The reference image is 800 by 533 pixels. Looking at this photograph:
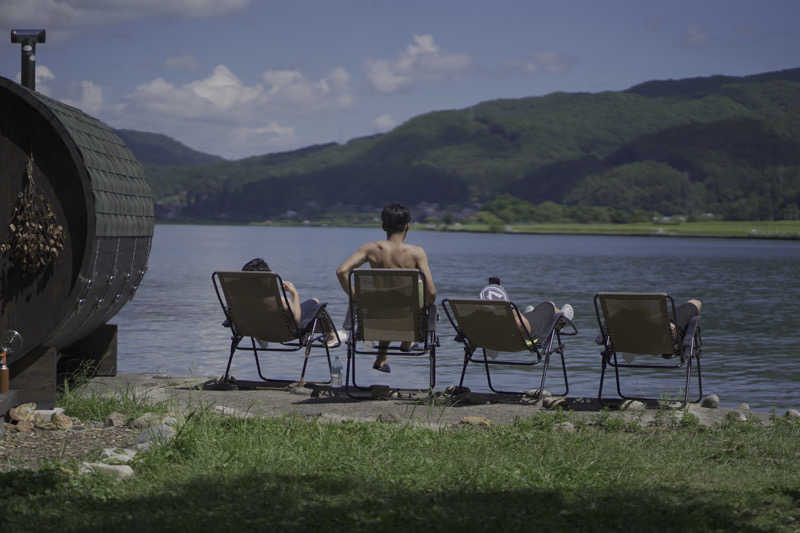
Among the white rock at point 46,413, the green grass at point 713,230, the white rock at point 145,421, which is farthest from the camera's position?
the green grass at point 713,230

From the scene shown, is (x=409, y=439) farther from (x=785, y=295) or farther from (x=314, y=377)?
(x=785, y=295)

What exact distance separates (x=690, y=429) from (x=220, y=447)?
2.72m

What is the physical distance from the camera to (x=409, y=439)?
5.20 metres

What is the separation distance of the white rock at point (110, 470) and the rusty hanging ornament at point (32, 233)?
221 cm

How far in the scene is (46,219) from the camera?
623 cm

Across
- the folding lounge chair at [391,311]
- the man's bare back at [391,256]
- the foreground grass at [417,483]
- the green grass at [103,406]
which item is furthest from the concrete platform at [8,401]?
the man's bare back at [391,256]

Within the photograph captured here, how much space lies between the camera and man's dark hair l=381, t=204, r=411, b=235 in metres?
7.86

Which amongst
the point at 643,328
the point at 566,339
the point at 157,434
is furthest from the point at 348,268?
the point at 566,339

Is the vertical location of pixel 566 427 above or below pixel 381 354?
below

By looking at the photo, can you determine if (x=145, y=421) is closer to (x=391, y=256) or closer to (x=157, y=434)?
(x=157, y=434)

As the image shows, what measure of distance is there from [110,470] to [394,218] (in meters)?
3.92

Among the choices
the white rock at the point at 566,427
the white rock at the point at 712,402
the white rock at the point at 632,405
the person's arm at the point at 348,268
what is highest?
the person's arm at the point at 348,268

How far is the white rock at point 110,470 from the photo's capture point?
432cm

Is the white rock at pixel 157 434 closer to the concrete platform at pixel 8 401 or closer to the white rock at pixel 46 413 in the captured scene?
the white rock at pixel 46 413
